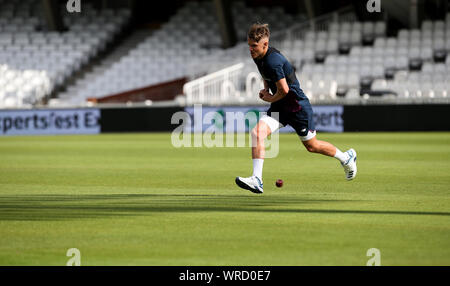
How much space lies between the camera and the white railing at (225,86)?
3019 centimetres

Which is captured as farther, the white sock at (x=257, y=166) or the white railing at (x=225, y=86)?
the white railing at (x=225, y=86)

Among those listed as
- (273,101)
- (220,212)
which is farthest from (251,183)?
(220,212)

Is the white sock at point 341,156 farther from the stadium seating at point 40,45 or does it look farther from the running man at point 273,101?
the stadium seating at point 40,45

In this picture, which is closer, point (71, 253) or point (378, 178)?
point (71, 253)

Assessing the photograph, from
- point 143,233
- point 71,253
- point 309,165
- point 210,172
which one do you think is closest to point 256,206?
point 143,233

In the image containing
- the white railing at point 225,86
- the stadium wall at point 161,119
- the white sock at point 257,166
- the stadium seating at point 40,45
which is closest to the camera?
the white sock at point 257,166

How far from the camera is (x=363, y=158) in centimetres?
1680

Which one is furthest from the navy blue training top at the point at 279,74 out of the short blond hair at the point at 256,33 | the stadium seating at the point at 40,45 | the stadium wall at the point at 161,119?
the stadium seating at the point at 40,45

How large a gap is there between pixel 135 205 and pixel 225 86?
21.3 m

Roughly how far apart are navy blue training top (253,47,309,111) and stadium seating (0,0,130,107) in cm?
2447

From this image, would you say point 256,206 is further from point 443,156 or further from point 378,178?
point 443,156

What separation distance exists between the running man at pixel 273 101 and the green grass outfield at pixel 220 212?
20.1 inches

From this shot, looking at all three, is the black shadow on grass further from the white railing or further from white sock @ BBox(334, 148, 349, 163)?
the white railing
